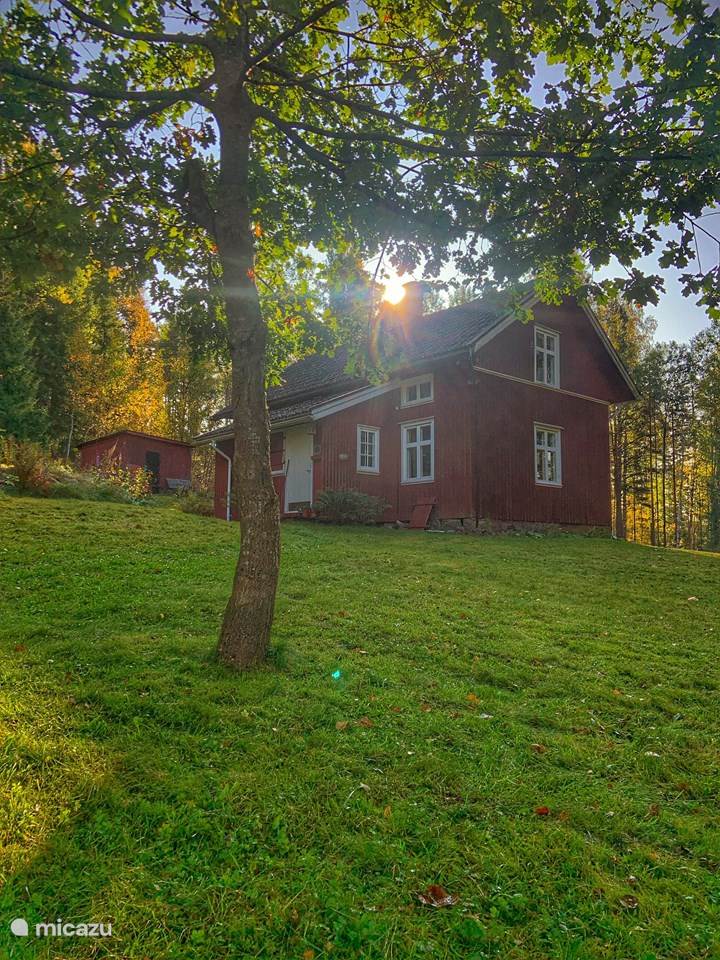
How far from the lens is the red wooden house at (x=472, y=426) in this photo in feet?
49.8

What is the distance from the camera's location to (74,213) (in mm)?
4977

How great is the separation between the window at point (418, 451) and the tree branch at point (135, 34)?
38.7 feet

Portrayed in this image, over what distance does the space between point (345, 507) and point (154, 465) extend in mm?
16064

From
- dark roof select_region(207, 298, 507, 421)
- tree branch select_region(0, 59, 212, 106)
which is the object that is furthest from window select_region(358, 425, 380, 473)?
tree branch select_region(0, 59, 212, 106)

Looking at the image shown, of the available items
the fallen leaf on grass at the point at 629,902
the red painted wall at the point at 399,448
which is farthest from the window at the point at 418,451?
the fallen leaf on grass at the point at 629,902

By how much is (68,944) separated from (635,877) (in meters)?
2.44

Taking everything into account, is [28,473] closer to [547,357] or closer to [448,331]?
[448,331]

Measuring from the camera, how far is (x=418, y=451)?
53.5ft

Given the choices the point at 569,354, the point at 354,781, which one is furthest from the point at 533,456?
the point at 354,781

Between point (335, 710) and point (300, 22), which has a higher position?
point (300, 22)

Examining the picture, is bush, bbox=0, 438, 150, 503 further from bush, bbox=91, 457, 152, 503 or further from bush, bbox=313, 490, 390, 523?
bush, bbox=313, 490, 390, 523

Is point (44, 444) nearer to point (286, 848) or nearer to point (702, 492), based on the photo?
point (286, 848)

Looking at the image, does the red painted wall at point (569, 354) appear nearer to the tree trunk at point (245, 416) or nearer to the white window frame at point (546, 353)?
the white window frame at point (546, 353)

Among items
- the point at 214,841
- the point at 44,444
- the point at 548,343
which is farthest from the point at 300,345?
the point at 44,444
